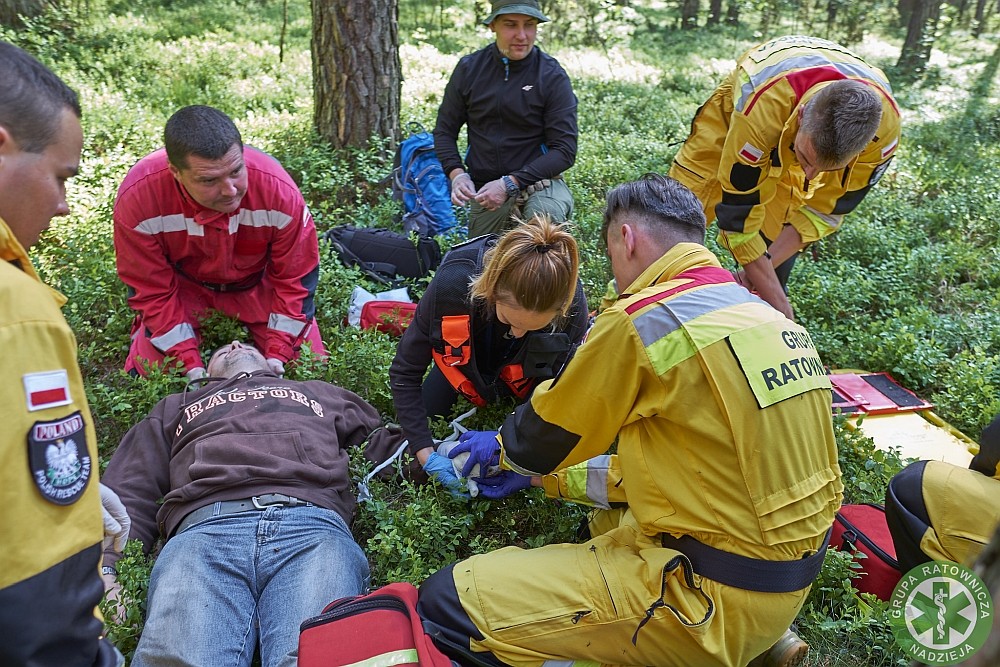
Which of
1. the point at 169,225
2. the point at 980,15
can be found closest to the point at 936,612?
the point at 169,225

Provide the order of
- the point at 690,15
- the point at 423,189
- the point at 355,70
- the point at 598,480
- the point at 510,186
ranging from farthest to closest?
the point at 690,15 → the point at 355,70 → the point at 423,189 → the point at 510,186 → the point at 598,480

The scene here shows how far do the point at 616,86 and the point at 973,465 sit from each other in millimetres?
7711

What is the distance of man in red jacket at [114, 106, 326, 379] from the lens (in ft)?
10.9

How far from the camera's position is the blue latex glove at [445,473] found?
299cm

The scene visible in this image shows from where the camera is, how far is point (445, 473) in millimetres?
3031

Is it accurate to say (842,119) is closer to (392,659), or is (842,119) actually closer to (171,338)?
(392,659)

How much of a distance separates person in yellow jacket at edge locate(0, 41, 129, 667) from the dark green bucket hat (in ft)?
10.5

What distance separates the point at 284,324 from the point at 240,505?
1414 mm

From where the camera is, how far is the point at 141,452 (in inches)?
117

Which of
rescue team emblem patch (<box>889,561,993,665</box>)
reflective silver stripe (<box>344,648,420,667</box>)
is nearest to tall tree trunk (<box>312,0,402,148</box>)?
reflective silver stripe (<box>344,648,420,667</box>)

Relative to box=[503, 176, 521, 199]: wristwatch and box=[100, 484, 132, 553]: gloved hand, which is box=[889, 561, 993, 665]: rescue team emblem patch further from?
box=[503, 176, 521, 199]: wristwatch

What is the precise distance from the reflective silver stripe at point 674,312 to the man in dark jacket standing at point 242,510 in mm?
1417

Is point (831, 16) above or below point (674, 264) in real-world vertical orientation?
above

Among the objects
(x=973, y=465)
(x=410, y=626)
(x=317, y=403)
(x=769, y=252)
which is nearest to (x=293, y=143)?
(x=317, y=403)
